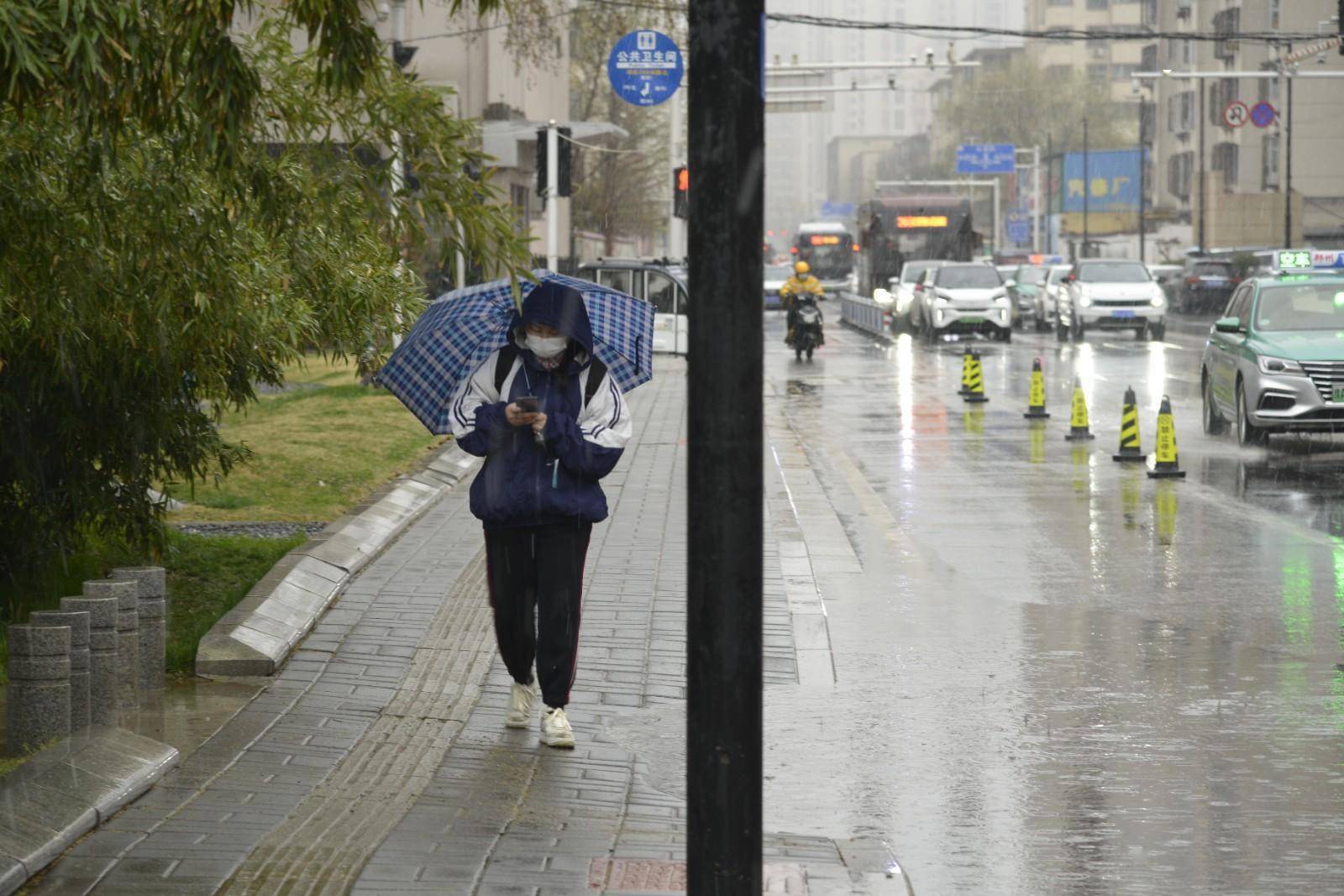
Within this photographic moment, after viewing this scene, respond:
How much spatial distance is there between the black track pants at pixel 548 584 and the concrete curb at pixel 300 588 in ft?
5.07

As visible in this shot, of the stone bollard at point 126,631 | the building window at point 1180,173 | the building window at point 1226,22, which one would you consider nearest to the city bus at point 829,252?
the building window at point 1226,22

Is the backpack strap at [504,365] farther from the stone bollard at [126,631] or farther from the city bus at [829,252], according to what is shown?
the city bus at [829,252]

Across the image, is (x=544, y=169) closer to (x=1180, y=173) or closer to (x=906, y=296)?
(x=906, y=296)

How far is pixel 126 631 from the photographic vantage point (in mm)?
Result: 7555

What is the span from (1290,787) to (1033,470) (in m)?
11.1

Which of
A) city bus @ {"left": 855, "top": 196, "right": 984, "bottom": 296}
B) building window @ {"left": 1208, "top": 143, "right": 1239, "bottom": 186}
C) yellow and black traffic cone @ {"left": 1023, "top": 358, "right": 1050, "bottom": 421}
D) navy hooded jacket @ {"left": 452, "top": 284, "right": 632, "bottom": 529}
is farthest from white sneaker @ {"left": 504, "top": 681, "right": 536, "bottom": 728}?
building window @ {"left": 1208, "top": 143, "right": 1239, "bottom": 186}

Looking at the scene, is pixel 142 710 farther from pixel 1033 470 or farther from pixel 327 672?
pixel 1033 470

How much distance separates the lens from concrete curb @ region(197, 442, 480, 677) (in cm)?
828

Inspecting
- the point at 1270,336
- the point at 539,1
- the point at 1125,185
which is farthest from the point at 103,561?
the point at 1125,185

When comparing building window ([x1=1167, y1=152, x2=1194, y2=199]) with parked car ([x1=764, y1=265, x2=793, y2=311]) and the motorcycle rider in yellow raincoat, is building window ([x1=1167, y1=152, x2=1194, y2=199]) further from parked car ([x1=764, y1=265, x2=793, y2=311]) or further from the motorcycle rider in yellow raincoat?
the motorcycle rider in yellow raincoat

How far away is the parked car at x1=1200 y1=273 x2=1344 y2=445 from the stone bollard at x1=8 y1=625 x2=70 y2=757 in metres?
14.1

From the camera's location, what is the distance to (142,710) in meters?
7.58

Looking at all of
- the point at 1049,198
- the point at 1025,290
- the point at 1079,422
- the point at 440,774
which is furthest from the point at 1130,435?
the point at 1049,198

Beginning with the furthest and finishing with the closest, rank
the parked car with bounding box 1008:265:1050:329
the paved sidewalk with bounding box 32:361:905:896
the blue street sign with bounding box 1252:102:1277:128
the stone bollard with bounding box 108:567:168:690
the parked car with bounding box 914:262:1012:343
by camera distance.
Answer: the parked car with bounding box 1008:265:1050:329 < the blue street sign with bounding box 1252:102:1277:128 < the parked car with bounding box 914:262:1012:343 < the stone bollard with bounding box 108:567:168:690 < the paved sidewalk with bounding box 32:361:905:896
